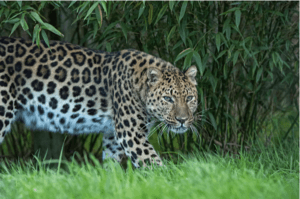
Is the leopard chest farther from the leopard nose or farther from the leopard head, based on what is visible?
the leopard nose

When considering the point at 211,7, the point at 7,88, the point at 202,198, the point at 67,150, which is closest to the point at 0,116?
the point at 7,88

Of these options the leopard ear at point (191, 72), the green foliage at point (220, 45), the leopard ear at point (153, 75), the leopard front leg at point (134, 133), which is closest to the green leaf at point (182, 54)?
the green foliage at point (220, 45)

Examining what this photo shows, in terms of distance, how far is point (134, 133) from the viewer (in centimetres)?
442

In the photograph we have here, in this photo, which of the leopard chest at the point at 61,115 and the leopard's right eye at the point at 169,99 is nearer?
the leopard's right eye at the point at 169,99

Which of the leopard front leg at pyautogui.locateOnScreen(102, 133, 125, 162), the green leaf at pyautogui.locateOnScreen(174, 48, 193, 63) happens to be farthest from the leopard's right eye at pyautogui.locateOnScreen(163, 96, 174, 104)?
the leopard front leg at pyautogui.locateOnScreen(102, 133, 125, 162)

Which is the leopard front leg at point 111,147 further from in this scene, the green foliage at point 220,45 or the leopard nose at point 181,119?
the leopard nose at point 181,119

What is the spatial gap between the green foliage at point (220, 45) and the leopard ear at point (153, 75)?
0.45 m

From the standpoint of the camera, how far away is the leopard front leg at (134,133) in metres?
4.38

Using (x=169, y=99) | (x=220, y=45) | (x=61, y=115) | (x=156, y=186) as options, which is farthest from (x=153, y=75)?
(x=156, y=186)

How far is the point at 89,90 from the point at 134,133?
32.9 inches

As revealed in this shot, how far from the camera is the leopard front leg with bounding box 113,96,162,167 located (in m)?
4.38

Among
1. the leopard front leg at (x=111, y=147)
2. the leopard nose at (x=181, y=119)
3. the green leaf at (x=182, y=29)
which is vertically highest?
the green leaf at (x=182, y=29)

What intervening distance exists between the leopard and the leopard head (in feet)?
0.03

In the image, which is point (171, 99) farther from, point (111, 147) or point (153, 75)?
point (111, 147)
